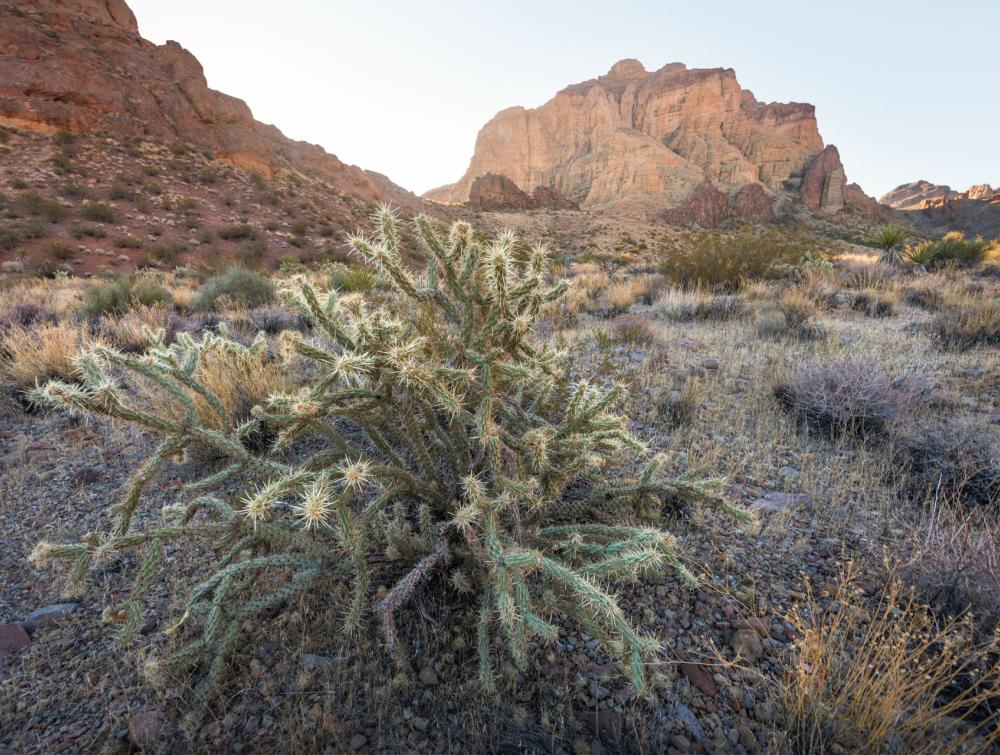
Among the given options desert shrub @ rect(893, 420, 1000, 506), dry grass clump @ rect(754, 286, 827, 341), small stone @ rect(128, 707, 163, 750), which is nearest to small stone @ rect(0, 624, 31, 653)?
small stone @ rect(128, 707, 163, 750)

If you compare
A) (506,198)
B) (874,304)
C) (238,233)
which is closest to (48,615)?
(874,304)

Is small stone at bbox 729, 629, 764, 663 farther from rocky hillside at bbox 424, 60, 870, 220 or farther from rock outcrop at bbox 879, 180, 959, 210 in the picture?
rock outcrop at bbox 879, 180, 959, 210

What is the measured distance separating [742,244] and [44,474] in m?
12.8

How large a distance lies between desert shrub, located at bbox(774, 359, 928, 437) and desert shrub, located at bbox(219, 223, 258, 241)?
936 inches

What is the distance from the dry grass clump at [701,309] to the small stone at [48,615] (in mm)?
7592

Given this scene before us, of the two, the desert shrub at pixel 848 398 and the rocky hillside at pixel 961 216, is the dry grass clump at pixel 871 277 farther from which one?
the rocky hillside at pixel 961 216

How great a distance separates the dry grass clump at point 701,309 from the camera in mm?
7254

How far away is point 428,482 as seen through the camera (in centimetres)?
207

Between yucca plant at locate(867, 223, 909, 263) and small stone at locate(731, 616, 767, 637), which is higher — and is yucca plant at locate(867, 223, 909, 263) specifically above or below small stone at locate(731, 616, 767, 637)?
above

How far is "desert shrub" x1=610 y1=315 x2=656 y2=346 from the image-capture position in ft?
18.0

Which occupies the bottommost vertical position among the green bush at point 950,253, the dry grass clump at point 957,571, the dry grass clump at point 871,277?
the dry grass clump at point 957,571

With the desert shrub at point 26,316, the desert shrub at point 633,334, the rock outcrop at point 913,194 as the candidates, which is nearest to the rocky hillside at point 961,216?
the rock outcrop at point 913,194

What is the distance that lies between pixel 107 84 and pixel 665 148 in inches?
3128

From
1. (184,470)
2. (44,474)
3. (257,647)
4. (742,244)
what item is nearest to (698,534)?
(257,647)
